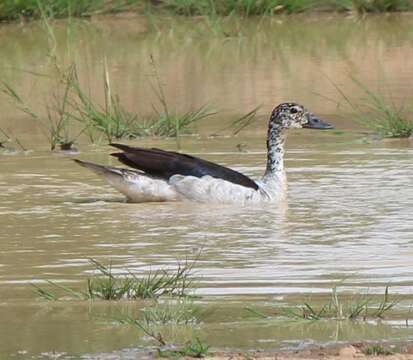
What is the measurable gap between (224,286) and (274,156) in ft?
12.2

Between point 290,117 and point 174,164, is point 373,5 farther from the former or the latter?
point 174,164

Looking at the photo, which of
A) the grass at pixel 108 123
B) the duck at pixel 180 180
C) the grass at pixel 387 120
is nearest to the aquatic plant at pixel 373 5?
the grass at pixel 387 120

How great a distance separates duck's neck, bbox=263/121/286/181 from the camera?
37.4 ft

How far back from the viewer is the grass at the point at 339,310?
719 centimetres

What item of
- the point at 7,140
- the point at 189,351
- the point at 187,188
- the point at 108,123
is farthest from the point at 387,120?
the point at 189,351

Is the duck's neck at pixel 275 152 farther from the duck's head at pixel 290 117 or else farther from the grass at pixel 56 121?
the grass at pixel 56 121

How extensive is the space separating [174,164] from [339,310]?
407cm

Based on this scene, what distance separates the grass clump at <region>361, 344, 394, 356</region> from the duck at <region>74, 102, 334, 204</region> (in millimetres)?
4577

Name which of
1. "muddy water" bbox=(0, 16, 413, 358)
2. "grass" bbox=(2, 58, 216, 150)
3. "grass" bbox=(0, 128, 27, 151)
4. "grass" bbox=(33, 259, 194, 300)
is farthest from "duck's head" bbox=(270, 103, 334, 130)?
"grass" bbox=(33, 259, 194, 300)

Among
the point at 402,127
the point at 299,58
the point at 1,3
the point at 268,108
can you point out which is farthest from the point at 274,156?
the point at 1,3

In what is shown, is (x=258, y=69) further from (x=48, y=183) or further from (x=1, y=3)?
(x=48, y=183)

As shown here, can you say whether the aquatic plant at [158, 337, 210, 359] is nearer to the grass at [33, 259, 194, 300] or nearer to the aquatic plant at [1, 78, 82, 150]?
the grass at [33, 259, 194, 300]

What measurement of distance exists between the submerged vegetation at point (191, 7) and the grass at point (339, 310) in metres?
13.8

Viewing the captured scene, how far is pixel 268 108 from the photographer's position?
15164 mm
